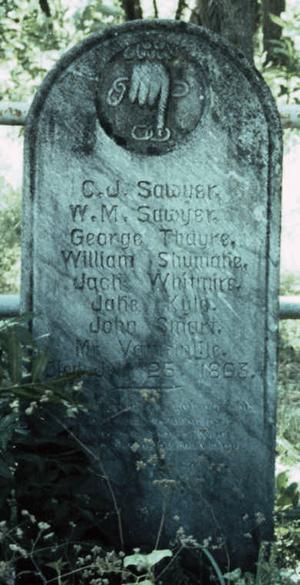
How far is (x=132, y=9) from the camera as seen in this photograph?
22.8 ft

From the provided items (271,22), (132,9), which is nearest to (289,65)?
(132,9)

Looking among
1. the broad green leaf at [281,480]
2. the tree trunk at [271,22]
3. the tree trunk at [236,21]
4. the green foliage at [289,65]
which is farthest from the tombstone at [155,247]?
the tree trunk at [271,22]

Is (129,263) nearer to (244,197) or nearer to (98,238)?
(98,238)

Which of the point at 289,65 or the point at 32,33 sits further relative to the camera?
the point at 32,33

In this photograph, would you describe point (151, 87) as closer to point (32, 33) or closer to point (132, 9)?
point (132, 9)

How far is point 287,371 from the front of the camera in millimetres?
6895

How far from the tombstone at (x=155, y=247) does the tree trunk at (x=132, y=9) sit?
10.4 ft

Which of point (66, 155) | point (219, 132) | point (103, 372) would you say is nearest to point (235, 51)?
point (219, 132)

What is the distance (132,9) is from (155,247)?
136 inches

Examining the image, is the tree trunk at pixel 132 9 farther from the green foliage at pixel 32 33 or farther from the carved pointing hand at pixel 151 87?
the carved pointing hand at pixel 151 87

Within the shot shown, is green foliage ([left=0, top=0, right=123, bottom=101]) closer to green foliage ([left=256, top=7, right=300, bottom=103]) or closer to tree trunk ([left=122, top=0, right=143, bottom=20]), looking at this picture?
tree trunk ([left=122, top=0, right=143, bottom=20])

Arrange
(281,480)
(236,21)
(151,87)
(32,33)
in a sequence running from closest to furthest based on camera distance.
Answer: (151,87), (281,480), (236,21), (32,33)

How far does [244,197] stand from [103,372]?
79cm

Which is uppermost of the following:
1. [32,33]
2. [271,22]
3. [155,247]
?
[271,22]
